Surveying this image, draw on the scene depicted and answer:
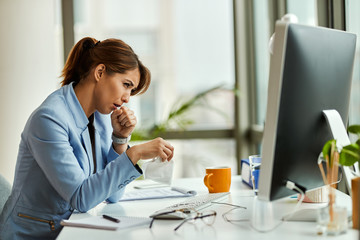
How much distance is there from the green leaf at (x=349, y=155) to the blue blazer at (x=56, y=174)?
0.61 m

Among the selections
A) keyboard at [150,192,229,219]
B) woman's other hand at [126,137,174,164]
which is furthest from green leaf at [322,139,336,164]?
woman's other hand at [126,137,174,164]

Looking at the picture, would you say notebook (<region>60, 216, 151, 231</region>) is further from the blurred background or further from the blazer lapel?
the blurred background

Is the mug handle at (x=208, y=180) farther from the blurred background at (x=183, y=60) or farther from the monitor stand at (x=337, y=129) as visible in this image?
the blurred background at (x=183, y=60)

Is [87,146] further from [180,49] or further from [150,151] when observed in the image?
[180,49]

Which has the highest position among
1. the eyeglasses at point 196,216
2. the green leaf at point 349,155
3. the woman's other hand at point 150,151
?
the green leaf at point 349,155

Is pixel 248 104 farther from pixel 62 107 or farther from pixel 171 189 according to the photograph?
pixel 62 107

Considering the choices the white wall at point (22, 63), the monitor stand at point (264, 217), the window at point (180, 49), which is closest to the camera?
the monitor stand at point (264, 217)

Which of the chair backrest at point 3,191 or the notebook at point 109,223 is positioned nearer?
the notebook at point 109,223

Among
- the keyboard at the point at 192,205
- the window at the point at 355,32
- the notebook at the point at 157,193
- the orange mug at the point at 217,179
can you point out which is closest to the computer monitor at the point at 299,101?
the keyboard at the point at 192,205

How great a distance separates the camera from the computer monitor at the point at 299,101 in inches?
39.4

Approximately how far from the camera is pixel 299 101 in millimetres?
1062

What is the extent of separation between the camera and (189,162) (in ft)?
12.6

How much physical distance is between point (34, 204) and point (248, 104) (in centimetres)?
249

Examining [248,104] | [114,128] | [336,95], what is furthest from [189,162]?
[336,95]
